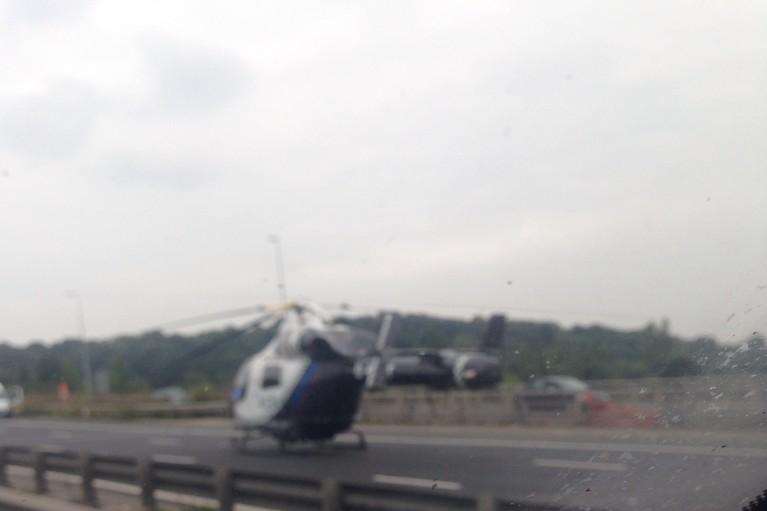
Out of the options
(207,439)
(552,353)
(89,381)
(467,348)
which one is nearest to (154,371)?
(89,381)

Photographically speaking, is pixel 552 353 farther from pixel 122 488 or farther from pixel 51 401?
pixel 51 401

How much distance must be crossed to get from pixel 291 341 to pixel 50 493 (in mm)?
4764

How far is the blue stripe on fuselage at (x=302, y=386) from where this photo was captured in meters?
17.1

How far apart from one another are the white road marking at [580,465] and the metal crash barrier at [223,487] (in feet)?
6.17

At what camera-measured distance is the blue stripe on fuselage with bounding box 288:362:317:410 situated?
56.2 feet

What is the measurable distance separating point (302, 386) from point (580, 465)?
21.6ft

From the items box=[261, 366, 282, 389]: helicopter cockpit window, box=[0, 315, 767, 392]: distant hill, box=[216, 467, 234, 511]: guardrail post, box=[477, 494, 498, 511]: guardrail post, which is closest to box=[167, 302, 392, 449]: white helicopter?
box=[261, 366, 282, 389]: helicopter cockpit window

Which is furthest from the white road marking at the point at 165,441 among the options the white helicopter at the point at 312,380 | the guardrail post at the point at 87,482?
the guardrail post at the point at 87,482

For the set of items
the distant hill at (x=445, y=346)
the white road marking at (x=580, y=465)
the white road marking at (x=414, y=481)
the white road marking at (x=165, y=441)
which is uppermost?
the distant hill at (x=445, y=346)

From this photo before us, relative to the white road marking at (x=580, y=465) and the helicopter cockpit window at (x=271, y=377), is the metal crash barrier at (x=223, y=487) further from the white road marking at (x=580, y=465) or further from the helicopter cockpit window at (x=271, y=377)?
the helicopter cockpit window at (x=271, y=377)

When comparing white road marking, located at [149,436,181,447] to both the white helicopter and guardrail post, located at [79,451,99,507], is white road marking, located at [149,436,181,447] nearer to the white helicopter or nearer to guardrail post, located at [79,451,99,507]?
the white helicopter

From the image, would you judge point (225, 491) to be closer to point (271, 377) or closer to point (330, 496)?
point (330, 496)

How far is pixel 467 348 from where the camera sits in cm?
1340

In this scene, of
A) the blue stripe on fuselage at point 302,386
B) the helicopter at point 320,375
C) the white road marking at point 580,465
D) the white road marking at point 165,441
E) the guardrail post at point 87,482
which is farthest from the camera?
the white road marking at point 165,441
